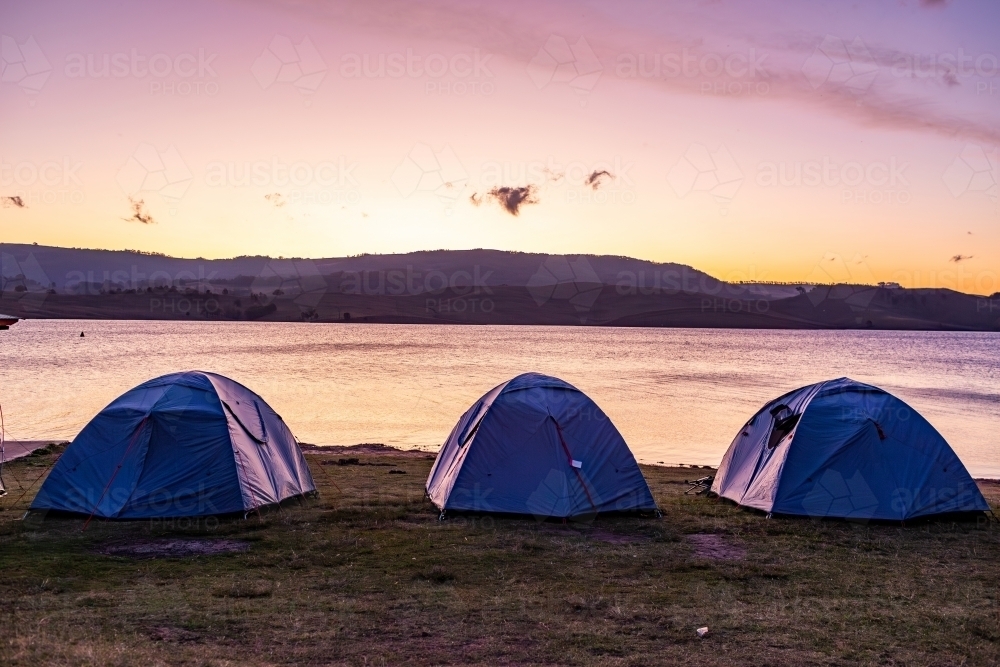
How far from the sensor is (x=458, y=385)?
5997 centimetres

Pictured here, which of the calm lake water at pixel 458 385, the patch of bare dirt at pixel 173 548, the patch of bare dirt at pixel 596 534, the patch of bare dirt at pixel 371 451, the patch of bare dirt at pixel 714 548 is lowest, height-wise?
the calm lake water at pixel 458 385

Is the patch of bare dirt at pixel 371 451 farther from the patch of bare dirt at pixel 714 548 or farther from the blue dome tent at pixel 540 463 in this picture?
the patch of bare dirt at pixel 714 548

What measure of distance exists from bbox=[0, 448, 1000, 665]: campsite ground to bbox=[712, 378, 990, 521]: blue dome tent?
44 cm

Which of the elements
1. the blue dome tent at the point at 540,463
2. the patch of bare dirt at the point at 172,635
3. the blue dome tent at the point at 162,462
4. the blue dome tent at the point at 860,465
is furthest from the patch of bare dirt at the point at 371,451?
the patch of bare dirt at the point at 172,635

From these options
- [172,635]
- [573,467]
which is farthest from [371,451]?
[172,635]

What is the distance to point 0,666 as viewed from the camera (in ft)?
22.7

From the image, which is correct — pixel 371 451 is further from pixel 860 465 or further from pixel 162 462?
pixel 860 465

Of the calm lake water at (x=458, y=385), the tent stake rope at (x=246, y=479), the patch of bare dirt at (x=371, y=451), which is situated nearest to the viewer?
→ the tent stake rope at (x=246, y=479)

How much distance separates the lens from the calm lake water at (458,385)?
3553 cm

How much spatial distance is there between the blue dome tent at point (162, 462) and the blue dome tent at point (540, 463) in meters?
3.59

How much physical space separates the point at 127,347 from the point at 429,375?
54460 mm

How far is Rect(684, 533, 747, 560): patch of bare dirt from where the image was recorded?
1208 centimetres

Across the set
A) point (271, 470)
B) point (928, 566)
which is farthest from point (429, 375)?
point (928, 566)

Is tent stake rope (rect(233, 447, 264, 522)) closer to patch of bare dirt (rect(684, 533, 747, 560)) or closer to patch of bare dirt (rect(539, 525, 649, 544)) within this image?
patch of bare dirt (rect(539, 525, 649, 544))
